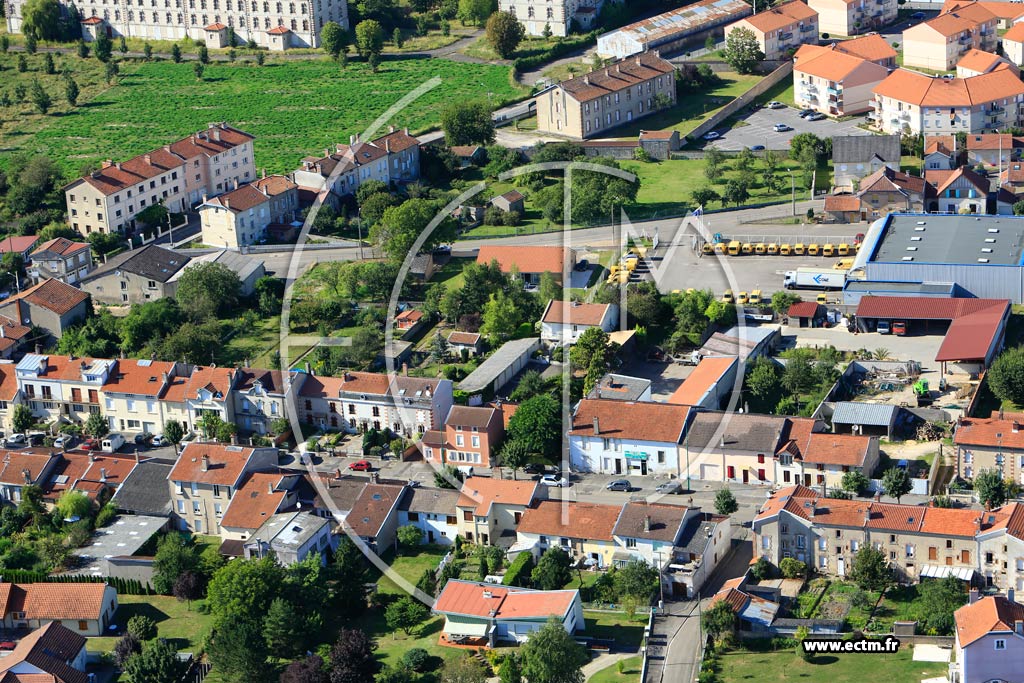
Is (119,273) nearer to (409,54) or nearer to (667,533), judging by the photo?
(667,533)

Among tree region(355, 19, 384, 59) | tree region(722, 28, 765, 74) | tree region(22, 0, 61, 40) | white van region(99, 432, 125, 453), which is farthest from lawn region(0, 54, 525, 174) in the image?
white van region(99, 432, 125, 453)

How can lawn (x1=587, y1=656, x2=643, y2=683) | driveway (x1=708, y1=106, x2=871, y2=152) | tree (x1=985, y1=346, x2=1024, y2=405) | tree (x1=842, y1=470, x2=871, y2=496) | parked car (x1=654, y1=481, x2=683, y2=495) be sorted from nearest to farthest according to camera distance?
1. lawn (x1=587, y1=656, x2=643, y2=683)
2. tree (x1=842, y1=470, x2=871, y2=496)
3. parked car (x1=654, y1=481, x2=683, y2=495)
4. tree (x1=985, y1=346, x2=1024, y2=405)
5. driveway (x1=708, y1=106, x2=871, y2=152)

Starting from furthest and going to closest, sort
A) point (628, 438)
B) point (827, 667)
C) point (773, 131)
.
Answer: point (773, 131), point (628, 438), point (827, 667)

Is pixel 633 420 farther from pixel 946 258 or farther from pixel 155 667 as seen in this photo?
pixel 155 667

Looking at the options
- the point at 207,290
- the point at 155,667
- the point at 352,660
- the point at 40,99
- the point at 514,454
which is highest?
the point at 40,99

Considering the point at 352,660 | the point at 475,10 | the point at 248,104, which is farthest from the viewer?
the point at 475,10

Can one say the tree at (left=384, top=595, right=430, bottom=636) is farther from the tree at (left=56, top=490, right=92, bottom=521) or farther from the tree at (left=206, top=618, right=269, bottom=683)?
the tree at (left=56, top=490, right=92, bottom=521)

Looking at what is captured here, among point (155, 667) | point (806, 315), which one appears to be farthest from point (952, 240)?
point (155, 667)

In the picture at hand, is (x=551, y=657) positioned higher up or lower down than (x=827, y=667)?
higher up

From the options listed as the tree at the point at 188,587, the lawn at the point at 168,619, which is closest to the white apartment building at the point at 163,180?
the lawn at the point at 168,619
